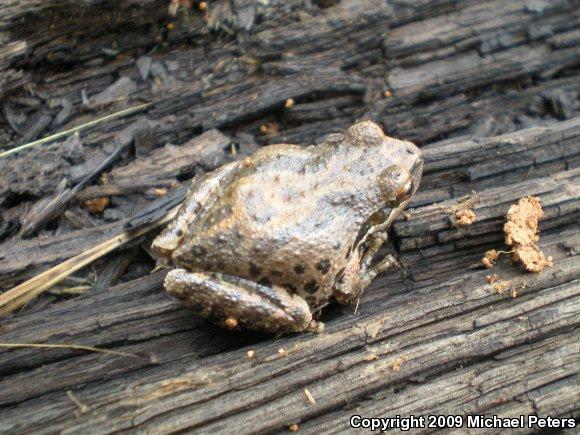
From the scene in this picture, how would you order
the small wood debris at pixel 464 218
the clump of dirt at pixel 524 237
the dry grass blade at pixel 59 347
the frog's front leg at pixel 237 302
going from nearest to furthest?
the frog's front leg at pixel 237 302, the dry grass blade at pixel 59 347, the clump of dirt at pixel 524 237, the small wood debris at pixel 464 218

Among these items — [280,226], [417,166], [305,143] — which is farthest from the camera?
[305,143]

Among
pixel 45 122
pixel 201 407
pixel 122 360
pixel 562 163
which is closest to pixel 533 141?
pixel 562 163

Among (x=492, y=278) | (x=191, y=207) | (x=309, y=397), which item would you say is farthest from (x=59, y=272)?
(x=492, y=278)

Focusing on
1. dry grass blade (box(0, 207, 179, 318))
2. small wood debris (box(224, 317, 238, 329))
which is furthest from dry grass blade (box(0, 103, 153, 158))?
small wood debris (box(224, 317, 238, 329))

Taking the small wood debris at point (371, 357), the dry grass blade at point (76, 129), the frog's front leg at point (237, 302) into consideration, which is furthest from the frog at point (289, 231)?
the dry grass blade at point (76, 129)

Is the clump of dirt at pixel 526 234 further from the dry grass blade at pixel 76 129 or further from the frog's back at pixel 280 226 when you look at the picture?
the dry grass blade at pixel 76 129

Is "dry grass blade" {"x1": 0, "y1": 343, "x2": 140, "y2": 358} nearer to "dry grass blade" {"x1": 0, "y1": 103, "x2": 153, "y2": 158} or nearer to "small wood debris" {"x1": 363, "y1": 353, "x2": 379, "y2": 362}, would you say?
"small wood debris" {"x1": 363, "y1": 353, "x2": 379, "y2": 362}

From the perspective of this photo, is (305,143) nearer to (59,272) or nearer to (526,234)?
(526,234)
